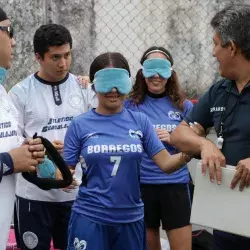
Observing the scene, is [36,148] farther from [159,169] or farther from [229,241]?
[159,169]

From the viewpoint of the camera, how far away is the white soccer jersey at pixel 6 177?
294 cm

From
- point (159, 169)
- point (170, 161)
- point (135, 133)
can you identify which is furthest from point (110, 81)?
point (159, 169)

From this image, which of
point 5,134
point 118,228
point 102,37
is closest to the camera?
point 5,134

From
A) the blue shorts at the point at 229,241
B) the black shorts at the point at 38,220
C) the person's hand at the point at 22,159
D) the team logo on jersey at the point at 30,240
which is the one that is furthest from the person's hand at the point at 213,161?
the team logo on jersey at the point at 30,240

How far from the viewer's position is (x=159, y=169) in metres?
4.27

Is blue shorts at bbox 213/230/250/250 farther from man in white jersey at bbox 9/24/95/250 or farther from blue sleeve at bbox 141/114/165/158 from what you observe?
man in white jersey at bbox 9/24/95/250

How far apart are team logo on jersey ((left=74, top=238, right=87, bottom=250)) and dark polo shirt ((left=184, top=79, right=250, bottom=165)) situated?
37.2 inches

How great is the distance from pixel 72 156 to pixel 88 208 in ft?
0.99

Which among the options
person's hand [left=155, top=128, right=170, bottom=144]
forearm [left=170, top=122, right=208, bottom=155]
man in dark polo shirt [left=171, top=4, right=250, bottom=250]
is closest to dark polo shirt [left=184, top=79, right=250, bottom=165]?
man in dark polo shirt [left=171, top=4, right=250, bottom=250]

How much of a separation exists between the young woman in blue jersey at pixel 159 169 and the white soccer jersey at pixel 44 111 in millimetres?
534

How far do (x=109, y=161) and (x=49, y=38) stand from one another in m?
1.02

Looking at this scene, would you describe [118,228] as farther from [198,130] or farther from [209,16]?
[209,16]

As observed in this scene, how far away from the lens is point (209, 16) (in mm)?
6957

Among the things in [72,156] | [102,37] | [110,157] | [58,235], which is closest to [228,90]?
[110,157]
